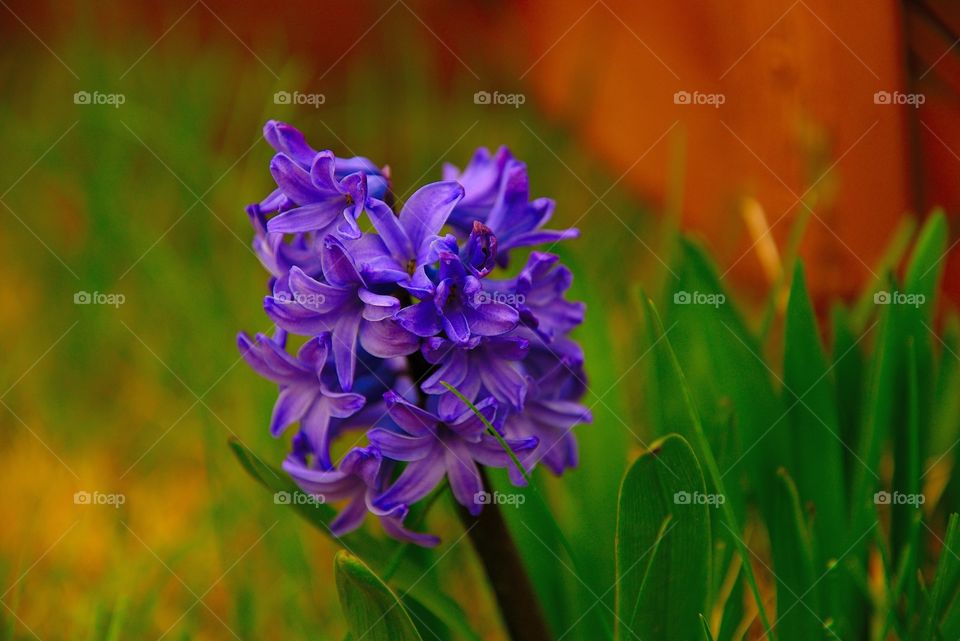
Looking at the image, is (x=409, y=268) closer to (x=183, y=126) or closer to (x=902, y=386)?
(x=902, y=386)

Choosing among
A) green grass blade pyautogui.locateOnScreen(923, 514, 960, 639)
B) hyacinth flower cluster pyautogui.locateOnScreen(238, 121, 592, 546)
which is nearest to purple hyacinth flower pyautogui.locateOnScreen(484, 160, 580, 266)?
hyacinth flower cluster pyautogui.locateOnScreen(238, 121, 592, 546)

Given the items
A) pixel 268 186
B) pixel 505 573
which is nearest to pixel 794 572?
pixel 505 573

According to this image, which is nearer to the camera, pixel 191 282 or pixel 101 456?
pixel 101 456

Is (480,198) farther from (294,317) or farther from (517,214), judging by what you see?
(294,317)

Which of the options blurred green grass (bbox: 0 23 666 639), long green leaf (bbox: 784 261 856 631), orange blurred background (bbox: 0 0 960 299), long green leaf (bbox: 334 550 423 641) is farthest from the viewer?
orange blurred background (bbox: 0 0 960 299)

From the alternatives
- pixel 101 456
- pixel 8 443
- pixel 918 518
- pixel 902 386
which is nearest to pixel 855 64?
pixel 902 386

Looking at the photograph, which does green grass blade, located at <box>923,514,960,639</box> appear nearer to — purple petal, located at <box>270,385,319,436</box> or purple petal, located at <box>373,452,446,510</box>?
purple petal, located at <box>373,452,446,510</box>
